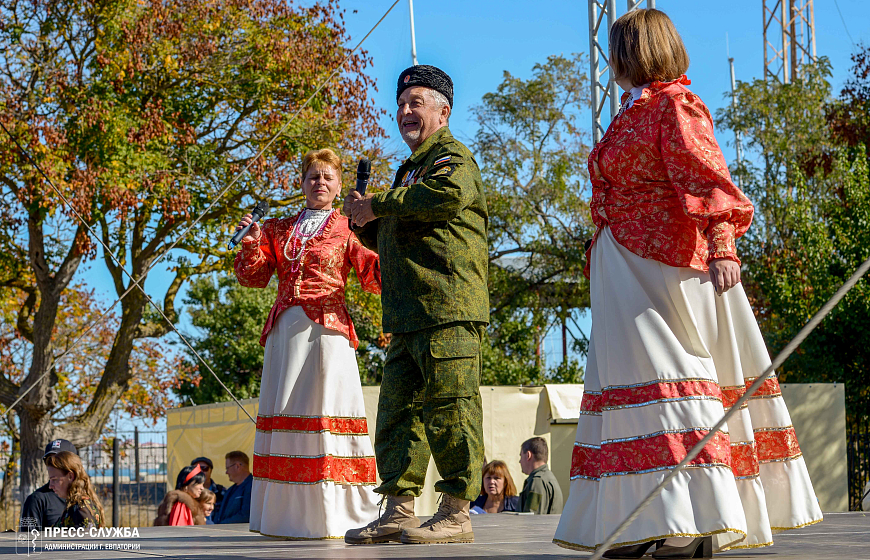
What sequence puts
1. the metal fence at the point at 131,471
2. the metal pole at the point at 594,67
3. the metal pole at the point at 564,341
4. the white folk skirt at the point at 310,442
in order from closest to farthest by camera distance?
the white folk skirt at the point at 310,442
the metal pole at the point at 594,67
the metal fence at the point at 131,471
the metal pole at the point at 564,341

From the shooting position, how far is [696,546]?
2.61 m

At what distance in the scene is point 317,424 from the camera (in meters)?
4.21

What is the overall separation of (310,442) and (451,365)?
3.41 ft

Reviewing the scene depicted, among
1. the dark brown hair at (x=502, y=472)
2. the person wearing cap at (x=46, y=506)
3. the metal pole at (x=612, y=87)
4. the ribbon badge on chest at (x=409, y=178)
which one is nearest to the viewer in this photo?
the ribbon badge on chest at (x=409, y=178)

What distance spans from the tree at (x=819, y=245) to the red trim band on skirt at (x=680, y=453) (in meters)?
10.9

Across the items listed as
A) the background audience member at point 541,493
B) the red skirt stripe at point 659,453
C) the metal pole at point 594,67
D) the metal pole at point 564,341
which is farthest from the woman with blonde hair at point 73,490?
the metal pole at point 564,341

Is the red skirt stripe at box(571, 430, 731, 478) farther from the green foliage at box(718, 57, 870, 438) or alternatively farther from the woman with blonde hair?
the green foliage at box(718, 57, 870, 438)

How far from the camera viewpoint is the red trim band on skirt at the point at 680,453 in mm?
2504

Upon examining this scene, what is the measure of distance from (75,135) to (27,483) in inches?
219

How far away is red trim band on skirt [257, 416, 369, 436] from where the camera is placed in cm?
421

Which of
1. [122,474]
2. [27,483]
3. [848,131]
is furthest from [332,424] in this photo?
[848,131]

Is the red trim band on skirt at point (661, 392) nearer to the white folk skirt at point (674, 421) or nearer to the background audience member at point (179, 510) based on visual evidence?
the white folk skirt at point (674, 421)

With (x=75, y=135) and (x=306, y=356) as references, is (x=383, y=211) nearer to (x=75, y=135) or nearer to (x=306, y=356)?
(x=306, y=356)

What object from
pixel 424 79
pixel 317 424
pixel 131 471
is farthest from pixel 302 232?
pixel 131 471
